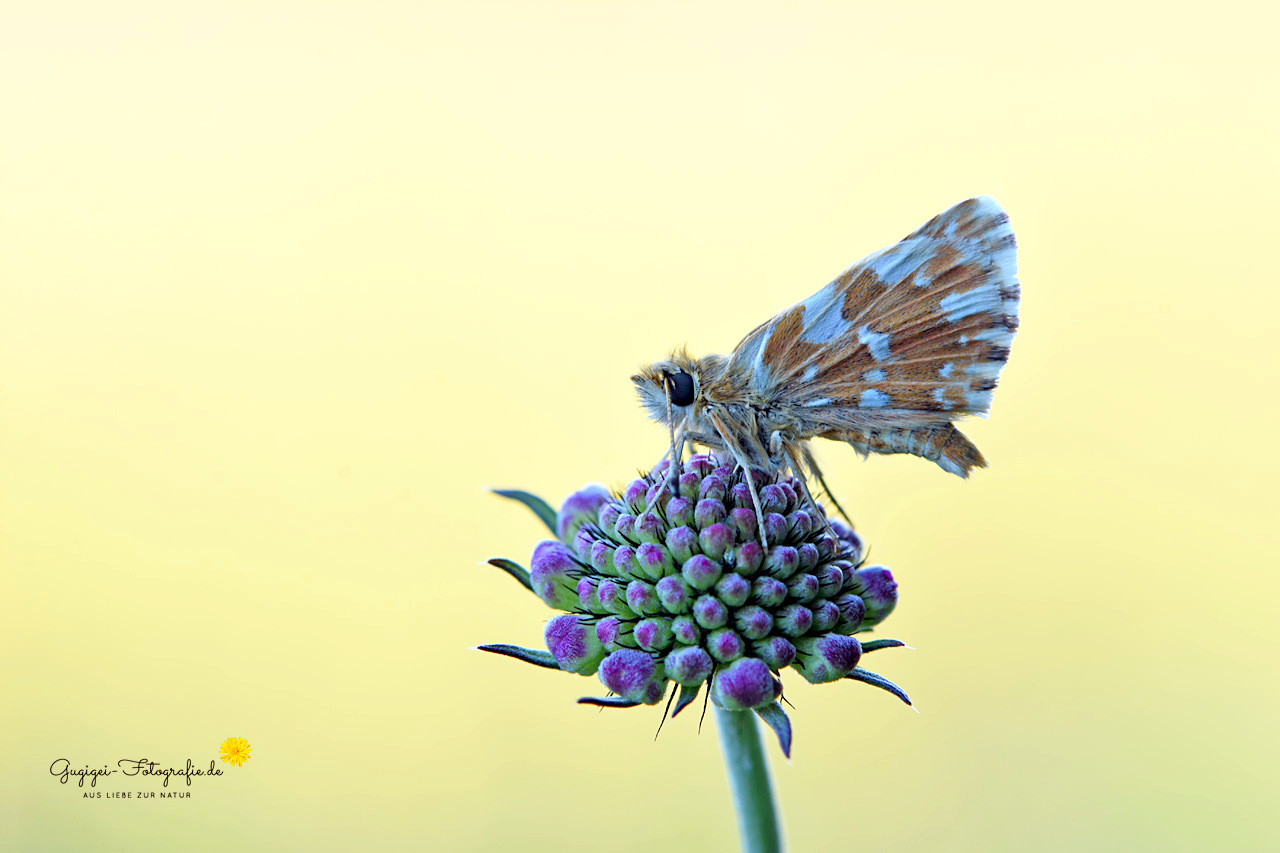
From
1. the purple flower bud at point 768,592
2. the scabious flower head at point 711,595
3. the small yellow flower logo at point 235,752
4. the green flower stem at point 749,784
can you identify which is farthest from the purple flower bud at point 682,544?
the small yellow flower logo at point 235,752

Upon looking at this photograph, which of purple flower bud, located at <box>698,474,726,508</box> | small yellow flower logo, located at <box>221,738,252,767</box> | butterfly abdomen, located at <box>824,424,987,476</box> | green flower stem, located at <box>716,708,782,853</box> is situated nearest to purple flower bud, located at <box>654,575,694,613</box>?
purple flower bud, located at <box>698,474,726,508</box>

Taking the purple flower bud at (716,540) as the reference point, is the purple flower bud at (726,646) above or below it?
below

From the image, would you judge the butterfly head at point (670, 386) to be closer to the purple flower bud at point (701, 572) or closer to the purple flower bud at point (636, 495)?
the purple flower bud at point (636, 495)

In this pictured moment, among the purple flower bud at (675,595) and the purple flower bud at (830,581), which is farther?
the purple flower bud at (830,581)

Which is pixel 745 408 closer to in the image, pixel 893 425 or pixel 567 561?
pixel 893 425

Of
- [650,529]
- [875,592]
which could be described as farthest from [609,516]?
[875,592]

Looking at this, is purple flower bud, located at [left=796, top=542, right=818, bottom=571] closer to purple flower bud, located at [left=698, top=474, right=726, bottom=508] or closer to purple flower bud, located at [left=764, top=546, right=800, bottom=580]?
purple flower bud, located at [left=764, top=546, right=800, bottom=580]

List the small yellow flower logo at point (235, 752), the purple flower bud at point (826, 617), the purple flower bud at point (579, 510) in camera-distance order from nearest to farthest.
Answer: the purple flower bud at point (826, 617)
the purple flower bud at point (579, 510)
the small yellow flower logo at point (235, 752)
